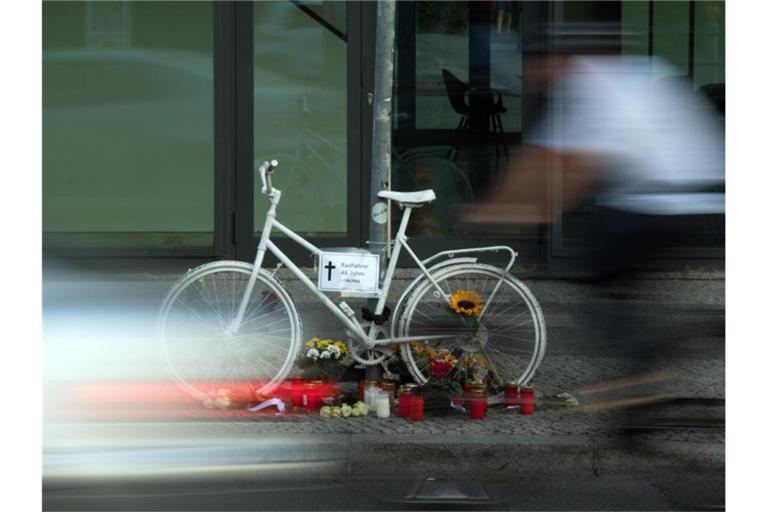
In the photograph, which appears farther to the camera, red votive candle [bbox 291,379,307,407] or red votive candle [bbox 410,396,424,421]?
red votive candle [bbox 291,379,307,407]

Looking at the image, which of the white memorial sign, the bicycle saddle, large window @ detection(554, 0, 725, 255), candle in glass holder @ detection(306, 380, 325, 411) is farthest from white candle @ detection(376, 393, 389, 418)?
large window @ detection(554, 0, 725, 255)

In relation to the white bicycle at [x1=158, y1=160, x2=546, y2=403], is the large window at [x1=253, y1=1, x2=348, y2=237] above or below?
above

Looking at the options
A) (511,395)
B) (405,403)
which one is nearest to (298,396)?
(405,403)

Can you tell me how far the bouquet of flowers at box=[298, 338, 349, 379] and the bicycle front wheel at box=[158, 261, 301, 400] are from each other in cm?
15

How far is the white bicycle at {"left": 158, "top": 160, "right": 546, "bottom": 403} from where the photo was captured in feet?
21.5

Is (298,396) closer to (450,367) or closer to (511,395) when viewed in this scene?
(450,367)

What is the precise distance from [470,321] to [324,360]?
76cm

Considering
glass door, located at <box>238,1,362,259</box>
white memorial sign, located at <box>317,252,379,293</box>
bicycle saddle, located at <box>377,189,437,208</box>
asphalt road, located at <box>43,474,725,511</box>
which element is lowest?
asphalt road, located at <box>43,474,725,511</box>

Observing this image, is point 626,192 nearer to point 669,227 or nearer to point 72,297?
point 669,227

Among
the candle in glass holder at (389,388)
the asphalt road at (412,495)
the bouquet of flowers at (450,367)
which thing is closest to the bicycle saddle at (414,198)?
the bouquet of flowers at (450,367)

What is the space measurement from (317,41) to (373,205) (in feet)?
12.2

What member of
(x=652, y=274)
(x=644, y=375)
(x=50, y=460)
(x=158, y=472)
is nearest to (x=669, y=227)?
(x=652, y=274)

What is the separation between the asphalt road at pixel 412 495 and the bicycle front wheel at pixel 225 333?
1.02 m

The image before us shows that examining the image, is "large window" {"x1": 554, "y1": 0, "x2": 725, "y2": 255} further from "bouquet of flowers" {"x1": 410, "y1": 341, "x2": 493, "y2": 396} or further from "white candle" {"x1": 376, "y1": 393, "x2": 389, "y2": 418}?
"white candle" {"x1": 376, "y1": 393, "x2": 389, "y2": 418}
